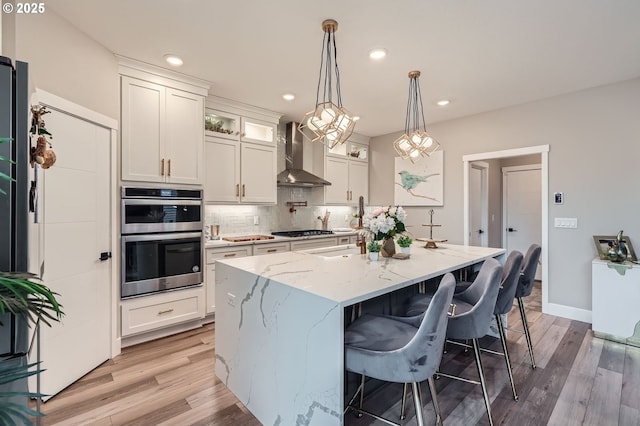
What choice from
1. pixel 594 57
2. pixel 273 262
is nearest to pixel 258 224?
pixel 273 262

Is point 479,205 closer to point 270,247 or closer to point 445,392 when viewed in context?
point 270,247

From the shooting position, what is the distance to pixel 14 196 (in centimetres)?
104

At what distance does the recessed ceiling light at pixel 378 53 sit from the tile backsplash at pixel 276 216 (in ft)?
7.71

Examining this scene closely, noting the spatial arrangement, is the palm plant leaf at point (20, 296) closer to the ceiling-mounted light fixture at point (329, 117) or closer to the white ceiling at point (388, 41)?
the ceiling-mounted light fixture at point (329, 117)

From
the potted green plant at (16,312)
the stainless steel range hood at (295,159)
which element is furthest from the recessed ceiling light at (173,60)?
the potted green plant at (16,312)

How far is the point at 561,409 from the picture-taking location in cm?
205

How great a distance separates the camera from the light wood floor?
1.97 meters

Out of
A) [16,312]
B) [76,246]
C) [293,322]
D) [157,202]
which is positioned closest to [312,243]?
[157,202]

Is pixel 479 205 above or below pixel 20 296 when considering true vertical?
above

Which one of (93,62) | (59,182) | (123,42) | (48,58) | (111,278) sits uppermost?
(123,42)

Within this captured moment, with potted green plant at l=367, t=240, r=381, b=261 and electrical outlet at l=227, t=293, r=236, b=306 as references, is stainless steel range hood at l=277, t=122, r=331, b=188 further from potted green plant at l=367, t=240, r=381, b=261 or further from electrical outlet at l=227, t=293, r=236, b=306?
electrical outlet at l=227, t=293, r=236, b=306

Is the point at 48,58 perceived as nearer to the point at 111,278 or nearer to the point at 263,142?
the point at 111,278

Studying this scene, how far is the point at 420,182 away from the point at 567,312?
2.60m

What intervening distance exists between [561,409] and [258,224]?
381cm
